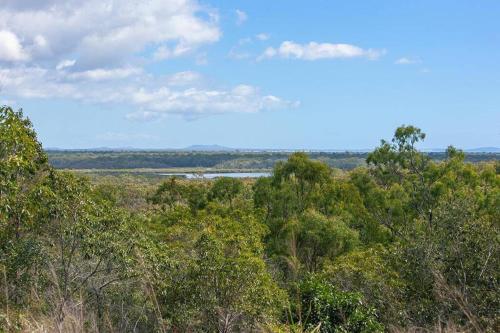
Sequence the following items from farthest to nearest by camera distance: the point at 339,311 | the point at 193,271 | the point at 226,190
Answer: the point at 226,190, the point at 193,271, the point at 339,311

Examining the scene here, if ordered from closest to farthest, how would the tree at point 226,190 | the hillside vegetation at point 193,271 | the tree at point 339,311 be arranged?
1. the hillside vegetation at point 193,271
2. the tree at point 339,311
3. the tree at point 226,190

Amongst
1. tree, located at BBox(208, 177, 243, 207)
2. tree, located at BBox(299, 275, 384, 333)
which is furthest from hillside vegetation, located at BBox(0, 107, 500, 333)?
tree, located at BBox(208, 177, 243, 207)

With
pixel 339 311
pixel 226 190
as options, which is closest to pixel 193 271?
pixel 339 311

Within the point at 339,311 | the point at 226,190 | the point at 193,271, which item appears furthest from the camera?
the point at 226,190

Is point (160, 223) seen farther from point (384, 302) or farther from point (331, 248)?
point (384, 302)

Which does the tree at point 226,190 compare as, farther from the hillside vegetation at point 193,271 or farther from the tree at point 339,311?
the tree at point 339,311

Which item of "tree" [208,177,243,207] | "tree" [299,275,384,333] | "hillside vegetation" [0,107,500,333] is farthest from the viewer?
"tree" [208,177,243,207]

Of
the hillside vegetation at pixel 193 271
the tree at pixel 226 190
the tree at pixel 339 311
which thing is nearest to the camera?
the hillside vegetation at pixel 193 271

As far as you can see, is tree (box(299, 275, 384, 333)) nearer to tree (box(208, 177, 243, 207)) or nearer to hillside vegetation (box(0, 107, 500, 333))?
hillside vegetation (box(0, 107, 500, 333))

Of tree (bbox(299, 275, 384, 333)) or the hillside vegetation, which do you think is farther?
tree (bbox(299, 275, 384, 333))

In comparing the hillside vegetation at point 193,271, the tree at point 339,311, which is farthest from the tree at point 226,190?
the tree at point 339,311

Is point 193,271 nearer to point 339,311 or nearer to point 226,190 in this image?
point 339,311

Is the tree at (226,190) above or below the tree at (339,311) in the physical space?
above

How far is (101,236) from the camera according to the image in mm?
11453
